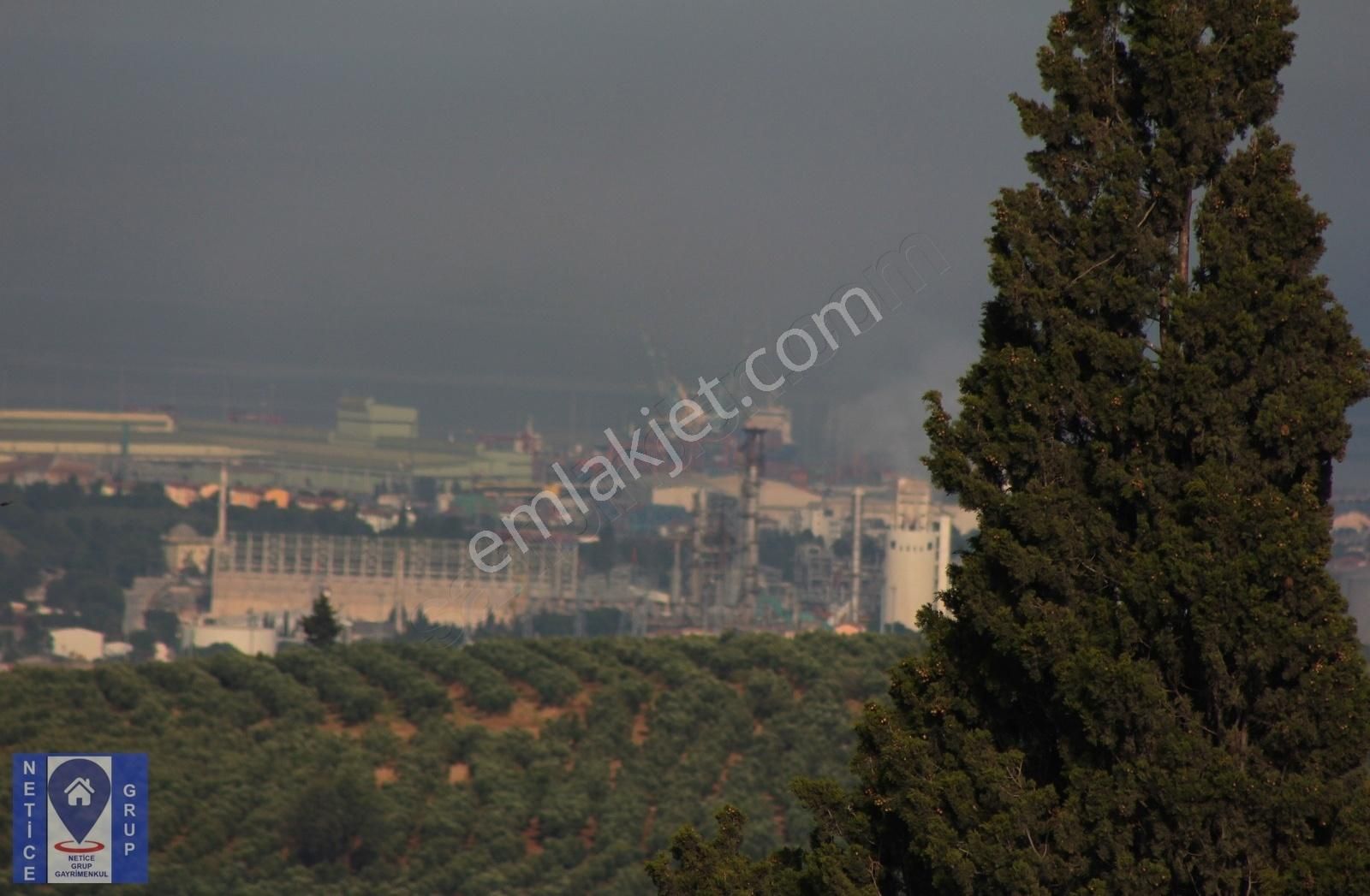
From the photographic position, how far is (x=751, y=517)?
124938 millimetres

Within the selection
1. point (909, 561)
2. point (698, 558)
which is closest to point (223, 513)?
point (698, 558)

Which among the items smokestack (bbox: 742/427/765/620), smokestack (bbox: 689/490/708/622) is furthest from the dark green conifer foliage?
smokestack (bbox: 689/490/708/622)

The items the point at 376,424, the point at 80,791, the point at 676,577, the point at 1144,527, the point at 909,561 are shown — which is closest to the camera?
the point at 1144,527

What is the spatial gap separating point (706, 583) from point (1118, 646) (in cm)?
12612

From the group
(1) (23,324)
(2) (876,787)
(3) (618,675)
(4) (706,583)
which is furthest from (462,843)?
(1) (23,324)

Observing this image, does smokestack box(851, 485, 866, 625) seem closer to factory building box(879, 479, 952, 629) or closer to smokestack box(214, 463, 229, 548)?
factory building box(879, 479, 952, 629)

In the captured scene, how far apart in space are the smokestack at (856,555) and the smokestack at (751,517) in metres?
9.45

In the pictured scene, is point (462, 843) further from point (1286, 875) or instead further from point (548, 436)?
point (548, 436)

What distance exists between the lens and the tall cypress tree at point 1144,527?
26.3ft

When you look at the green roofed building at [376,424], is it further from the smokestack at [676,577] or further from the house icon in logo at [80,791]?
the house icon in logo at [80,791]

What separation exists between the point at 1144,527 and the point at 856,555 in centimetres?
13707

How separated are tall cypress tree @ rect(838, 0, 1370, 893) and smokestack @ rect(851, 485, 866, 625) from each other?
12559cm

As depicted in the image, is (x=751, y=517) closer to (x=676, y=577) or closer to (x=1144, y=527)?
(x=676, y=577)

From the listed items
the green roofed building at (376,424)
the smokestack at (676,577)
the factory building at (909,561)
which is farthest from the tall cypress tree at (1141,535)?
the green roofed building at (376,424)
